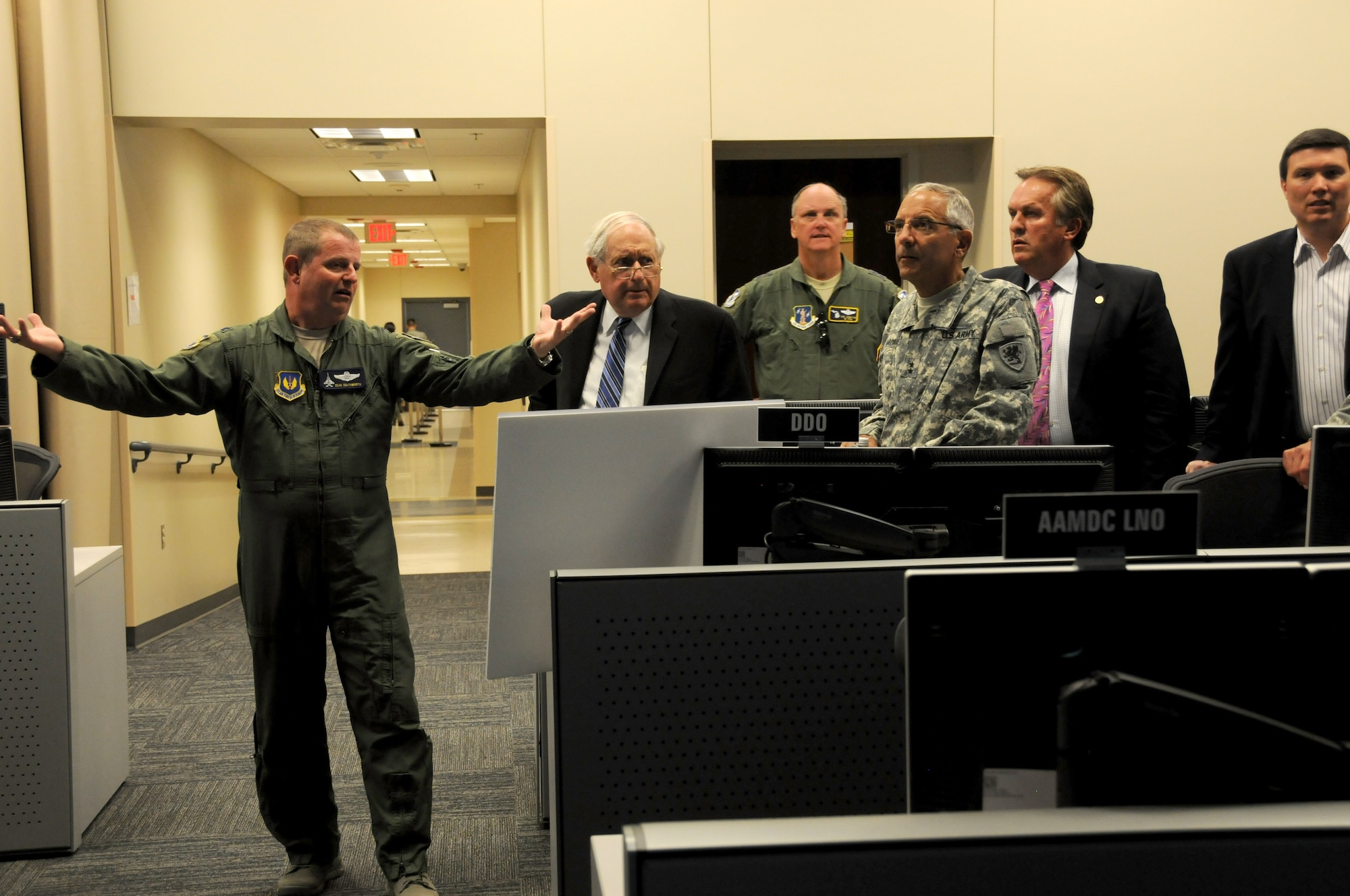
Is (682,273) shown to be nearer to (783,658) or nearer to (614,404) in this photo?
(614,404)

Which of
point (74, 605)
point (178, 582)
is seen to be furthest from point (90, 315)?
point (74, 605)

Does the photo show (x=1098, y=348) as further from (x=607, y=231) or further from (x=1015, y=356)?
(x=607, y=231)

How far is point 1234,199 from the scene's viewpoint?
5.12 m

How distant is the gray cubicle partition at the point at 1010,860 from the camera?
649 millimetres

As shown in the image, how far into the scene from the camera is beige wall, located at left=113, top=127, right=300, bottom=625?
16.8 feet

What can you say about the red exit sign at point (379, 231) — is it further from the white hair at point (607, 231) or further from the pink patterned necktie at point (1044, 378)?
the pink patterned necktie at point (1044, 378)

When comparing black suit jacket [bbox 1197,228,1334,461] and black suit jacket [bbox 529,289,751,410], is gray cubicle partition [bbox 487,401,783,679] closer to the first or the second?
black suit jacket [bbox 529,289,751,410]

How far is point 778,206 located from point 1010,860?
16.7 feet

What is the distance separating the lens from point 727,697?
1508mm


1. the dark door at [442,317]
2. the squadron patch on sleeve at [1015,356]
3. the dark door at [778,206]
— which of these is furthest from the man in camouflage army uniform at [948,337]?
the dark door at [442,317]

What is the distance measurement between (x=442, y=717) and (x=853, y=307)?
2.04m

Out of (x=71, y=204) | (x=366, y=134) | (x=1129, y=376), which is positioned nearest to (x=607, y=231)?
(x=1129, y=376)

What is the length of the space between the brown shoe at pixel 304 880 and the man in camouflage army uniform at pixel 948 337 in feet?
5.38

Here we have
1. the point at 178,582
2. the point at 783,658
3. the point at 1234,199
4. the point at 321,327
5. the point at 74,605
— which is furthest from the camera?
the point at 178,582
